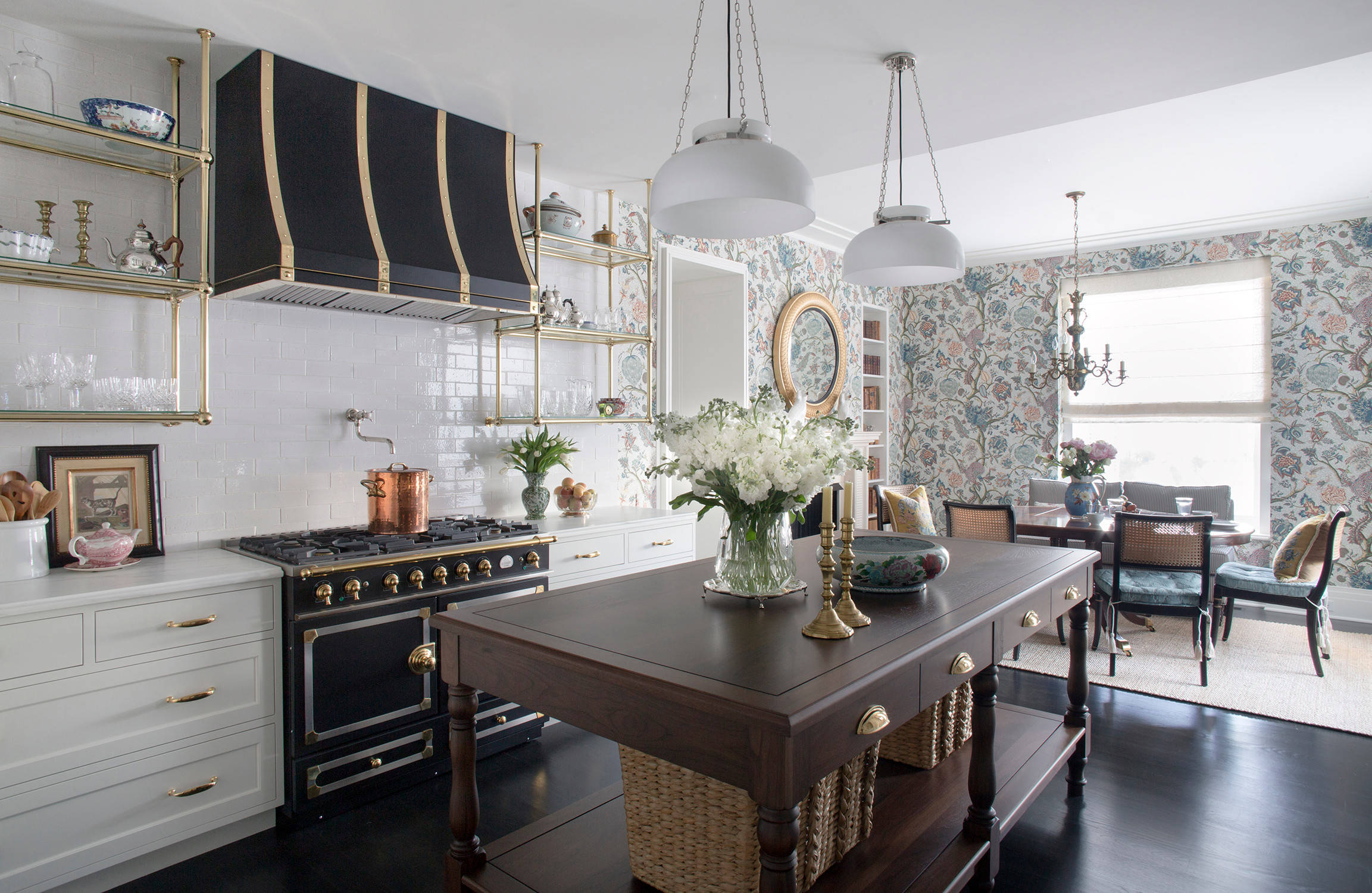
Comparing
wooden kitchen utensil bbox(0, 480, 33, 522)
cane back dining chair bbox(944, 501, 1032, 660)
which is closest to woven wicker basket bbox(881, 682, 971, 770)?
cane back dining chair bbox(944, 501, 1032, 660)

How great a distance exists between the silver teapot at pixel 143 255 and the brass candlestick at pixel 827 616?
2372 mm

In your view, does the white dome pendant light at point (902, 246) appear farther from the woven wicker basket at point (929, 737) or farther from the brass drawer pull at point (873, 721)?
the brass drawer pull at point (873, 721)

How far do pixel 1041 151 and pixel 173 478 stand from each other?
4.48 metres

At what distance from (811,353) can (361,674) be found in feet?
14.2

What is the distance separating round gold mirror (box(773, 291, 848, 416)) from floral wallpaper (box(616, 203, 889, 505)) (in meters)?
0.08

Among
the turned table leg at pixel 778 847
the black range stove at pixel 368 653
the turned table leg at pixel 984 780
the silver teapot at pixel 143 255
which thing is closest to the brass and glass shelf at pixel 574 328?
the black range stove at pixel 368 653

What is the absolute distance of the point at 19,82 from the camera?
2.38 metres

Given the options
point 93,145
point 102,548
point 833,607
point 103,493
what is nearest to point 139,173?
point 93,145

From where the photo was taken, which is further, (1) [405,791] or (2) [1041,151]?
(2) [1041,151]

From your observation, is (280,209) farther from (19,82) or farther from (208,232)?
(19,82)

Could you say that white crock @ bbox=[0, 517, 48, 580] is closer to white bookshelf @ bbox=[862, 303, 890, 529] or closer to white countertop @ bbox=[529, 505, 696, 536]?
white countertop @ bbox=[529, 505, 696, 536]

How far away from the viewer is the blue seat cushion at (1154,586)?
4.07m

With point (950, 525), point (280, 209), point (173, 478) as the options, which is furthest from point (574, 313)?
point (950, 525)

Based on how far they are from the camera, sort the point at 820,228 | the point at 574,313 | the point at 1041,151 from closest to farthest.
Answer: the point at 574,313 < the point at 1041,151 < the point at 820,228
